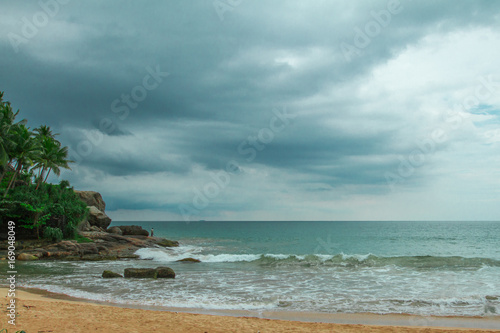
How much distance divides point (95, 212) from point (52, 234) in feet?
53.1

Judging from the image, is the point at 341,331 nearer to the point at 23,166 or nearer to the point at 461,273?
the point at 461,273

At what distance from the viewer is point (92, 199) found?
2362 inches

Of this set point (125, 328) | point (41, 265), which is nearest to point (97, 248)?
point (41, 265)

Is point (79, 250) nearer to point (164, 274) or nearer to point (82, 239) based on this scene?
point (82, 239)

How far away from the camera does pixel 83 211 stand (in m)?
42.6

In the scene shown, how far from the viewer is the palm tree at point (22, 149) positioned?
40469 millimetres

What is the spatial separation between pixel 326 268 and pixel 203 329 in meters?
19.0

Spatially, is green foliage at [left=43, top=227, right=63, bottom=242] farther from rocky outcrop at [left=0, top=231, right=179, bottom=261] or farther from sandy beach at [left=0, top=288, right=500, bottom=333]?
sandy beach at [left=0, top=288, right=500, bottom=333]

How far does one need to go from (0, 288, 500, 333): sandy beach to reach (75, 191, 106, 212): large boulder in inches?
2001

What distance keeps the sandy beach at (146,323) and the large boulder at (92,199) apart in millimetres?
50834

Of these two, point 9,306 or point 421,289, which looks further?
point 421,289

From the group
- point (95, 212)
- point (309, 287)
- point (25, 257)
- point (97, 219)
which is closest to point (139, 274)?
point (309, 287)

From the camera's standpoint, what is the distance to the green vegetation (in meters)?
37.4

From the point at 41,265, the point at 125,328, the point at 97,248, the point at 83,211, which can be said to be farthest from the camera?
the point at 83,211
